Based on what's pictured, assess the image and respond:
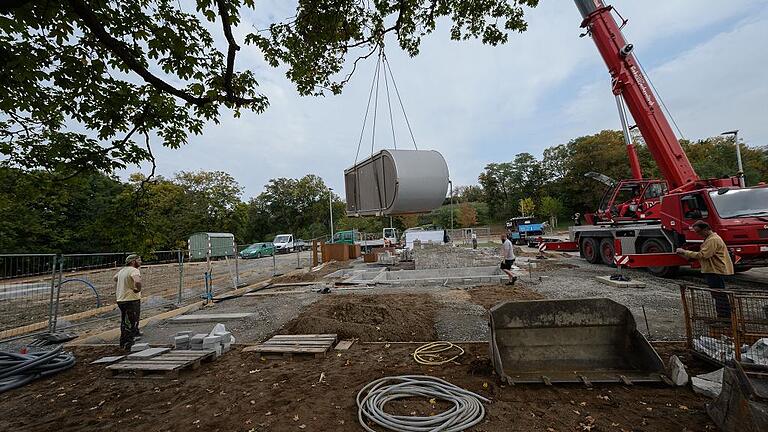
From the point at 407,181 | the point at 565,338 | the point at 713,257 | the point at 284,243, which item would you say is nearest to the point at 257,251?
the point at 284,243

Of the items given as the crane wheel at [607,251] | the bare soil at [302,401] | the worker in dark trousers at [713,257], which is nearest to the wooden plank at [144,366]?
the bare soil at [302,401]

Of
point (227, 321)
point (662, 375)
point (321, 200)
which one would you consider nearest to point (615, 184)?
point (662, 375)

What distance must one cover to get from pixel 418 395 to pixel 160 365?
352 cm

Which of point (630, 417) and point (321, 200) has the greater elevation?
point (321, 200)

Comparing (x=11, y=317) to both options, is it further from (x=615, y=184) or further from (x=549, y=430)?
(x=615, y=184)

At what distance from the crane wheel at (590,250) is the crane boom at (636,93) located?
369 centimetres

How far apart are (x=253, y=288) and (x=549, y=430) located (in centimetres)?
1043

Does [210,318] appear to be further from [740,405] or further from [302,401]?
[740,405]

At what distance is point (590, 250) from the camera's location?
1298 cm

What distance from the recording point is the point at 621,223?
439 inches

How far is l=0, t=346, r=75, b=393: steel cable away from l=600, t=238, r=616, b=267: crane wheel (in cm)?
1418

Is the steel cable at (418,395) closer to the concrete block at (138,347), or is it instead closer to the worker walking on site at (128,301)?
the concrete block at (138,347)

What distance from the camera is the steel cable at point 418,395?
2.89m

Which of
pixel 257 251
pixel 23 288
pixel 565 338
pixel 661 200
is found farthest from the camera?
pixel 257 251
